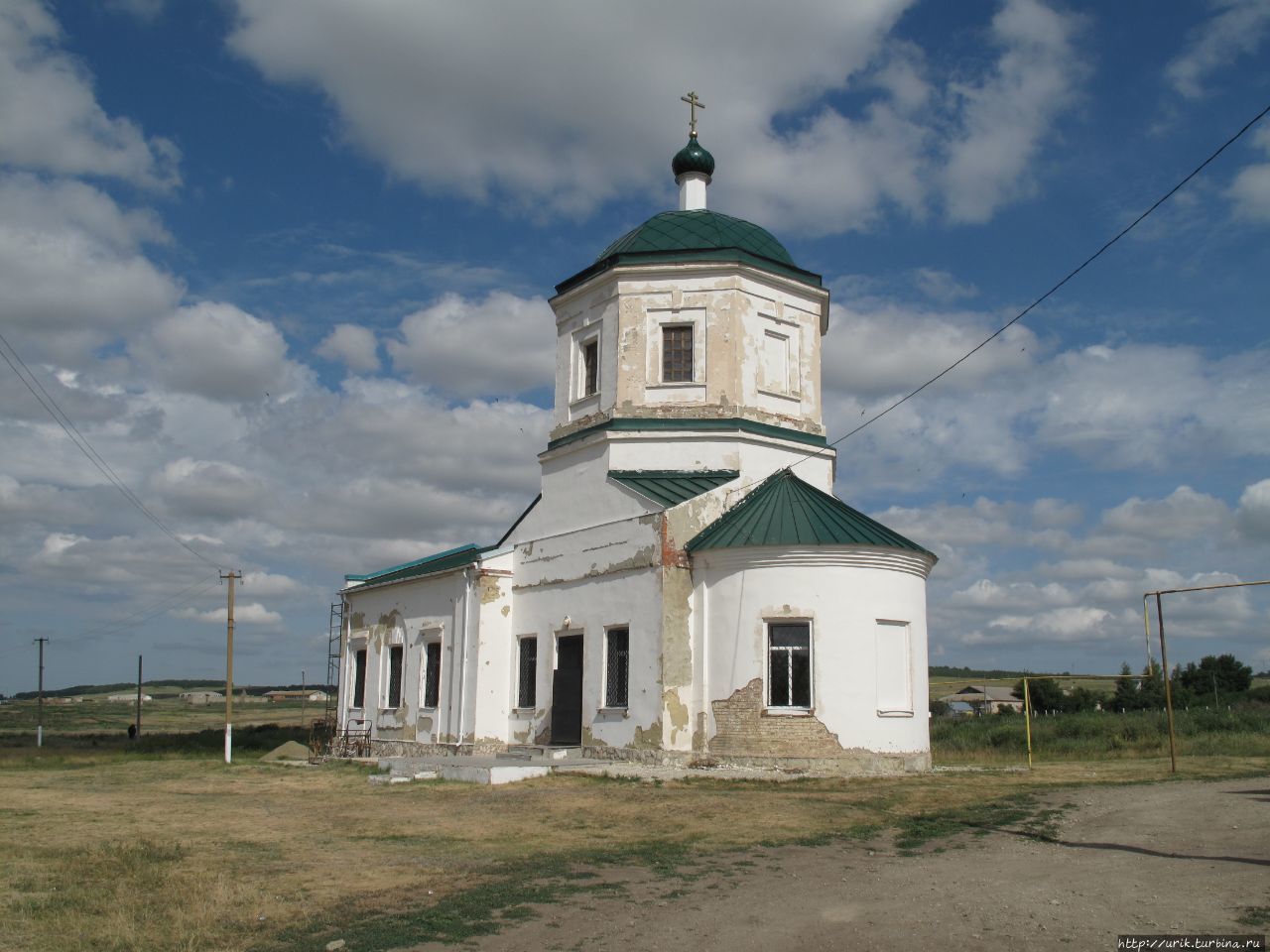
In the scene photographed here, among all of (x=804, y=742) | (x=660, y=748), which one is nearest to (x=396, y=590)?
(x=660, y=748)

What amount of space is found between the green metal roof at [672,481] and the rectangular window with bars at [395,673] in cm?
868

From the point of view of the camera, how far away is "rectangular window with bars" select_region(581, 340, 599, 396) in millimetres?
22047

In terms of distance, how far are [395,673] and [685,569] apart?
10.7m

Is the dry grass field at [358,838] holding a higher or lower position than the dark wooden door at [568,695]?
lower

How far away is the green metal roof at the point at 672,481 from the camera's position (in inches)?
762

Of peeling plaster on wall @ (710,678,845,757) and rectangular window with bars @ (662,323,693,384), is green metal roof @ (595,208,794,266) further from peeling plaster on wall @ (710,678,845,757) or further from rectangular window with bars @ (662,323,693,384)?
peeling plaster on wall @ (710,678,845,757)

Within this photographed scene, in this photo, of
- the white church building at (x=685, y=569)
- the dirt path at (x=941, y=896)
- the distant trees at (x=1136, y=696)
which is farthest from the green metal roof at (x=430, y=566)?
the distant trees at (x=1136, y=696)

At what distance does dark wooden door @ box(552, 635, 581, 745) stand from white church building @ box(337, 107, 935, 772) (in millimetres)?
37

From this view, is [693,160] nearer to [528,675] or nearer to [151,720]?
[528,675]

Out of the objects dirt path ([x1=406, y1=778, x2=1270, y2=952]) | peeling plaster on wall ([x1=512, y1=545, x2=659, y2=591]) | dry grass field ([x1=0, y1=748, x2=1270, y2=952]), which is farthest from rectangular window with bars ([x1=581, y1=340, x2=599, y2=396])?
dirt path ([x1=406, y1=778, x2=1270, y2=952])

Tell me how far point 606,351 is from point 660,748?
26.1ft

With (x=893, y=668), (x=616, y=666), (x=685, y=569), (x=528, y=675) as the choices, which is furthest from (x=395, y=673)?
(x=893, y=668)

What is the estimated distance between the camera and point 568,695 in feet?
67.0

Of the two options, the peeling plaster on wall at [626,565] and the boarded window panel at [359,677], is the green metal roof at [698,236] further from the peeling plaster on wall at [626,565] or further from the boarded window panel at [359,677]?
the boarded window panel at [359,677]
